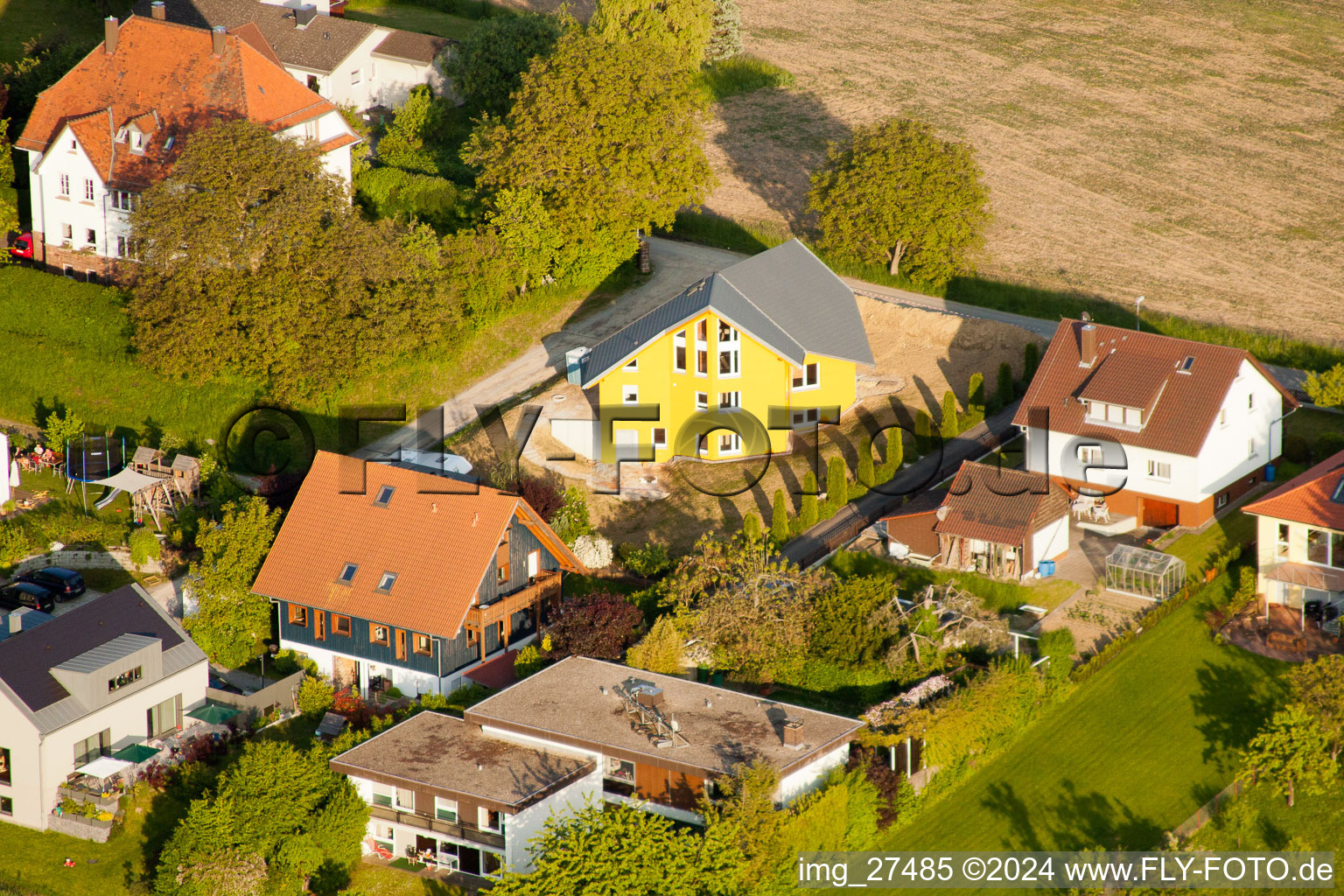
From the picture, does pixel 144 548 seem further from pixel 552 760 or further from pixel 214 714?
pixel 552 760

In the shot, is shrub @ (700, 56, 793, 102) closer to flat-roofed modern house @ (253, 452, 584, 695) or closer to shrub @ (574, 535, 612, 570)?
shrub @ (574, 535, 612, 570)

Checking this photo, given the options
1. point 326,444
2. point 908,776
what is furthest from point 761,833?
point 326,444

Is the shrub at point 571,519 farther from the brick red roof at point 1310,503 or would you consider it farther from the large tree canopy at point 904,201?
the brick red roof at point 1310,503

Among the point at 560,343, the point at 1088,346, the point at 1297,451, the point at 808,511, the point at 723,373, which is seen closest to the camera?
the point at 808,511

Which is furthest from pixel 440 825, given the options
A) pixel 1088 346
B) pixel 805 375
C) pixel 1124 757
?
pixel 1088 346

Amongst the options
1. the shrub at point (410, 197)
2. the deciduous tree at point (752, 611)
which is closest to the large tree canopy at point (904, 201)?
the shrub at point (410, 197)
